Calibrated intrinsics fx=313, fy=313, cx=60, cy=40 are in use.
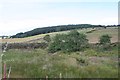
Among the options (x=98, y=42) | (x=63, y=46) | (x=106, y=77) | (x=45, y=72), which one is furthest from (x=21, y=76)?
(x=98, y=42)

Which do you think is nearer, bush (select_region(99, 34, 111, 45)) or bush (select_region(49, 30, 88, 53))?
bush (select_region(49, 30, 88, 53))

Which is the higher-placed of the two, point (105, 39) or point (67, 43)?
point (67, 43)

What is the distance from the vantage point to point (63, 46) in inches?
2554

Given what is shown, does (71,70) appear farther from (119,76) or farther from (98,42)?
(98,42)

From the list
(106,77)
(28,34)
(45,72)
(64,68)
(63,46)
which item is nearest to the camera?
(106,77)

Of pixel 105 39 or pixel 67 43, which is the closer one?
pixel 67 43

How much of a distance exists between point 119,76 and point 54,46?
4628 centimetres

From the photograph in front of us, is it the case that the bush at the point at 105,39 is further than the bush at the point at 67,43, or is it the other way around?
the bush at the point at 105,39

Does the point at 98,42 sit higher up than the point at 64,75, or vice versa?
the point at 64,75

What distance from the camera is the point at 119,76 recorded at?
20000 millimetres

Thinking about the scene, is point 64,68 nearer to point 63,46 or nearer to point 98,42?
point 63,46

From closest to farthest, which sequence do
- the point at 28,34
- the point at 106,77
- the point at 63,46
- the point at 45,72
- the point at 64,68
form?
the point at 106,77, the point at 45,72, the point at 64,68, the point at 63,46, the point at 28,34

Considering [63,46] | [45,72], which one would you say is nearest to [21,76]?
[45,72]

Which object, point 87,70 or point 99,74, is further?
point 87,70
